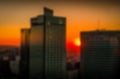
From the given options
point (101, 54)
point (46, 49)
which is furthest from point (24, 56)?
point (101, 54)

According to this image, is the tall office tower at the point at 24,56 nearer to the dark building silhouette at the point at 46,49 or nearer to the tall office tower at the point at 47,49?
the dark building silhouette at the point at 46,49

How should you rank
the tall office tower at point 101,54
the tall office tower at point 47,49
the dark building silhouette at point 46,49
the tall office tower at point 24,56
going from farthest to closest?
the tall office tower at point 101,54 → the tall office tower at point 47,49 → the dark building silhouette at point 46,49 → the tall office tower at point 24,56

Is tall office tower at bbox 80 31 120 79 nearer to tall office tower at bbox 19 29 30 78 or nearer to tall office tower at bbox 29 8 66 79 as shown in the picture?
tall office tower at bbox 29 8 66 79

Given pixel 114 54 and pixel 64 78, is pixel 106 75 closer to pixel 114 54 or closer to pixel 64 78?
pixel 114 54

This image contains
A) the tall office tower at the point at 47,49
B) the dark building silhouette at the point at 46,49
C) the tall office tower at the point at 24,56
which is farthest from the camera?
the tall office tower at the point at 47,49

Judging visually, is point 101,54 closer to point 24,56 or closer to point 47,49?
point 47,49

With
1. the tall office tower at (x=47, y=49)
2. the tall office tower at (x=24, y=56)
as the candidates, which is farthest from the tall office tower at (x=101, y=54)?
the tall office tower at (x=24, y=56)

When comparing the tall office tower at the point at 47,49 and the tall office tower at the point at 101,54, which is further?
the tall office tower at the point at 101,54
